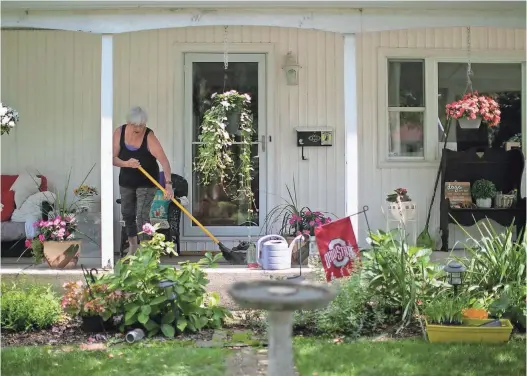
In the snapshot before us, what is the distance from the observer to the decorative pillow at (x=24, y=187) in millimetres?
7051

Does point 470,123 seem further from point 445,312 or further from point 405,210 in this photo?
point 445,312

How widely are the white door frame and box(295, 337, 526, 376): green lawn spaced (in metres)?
2.88

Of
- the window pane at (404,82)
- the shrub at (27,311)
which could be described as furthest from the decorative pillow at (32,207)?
the window pane at (404,82)

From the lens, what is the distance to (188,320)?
16.1 ft

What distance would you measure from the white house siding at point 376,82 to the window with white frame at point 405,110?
19cm

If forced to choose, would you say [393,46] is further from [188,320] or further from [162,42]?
[188,320]

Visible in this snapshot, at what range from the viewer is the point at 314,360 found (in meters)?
4.19

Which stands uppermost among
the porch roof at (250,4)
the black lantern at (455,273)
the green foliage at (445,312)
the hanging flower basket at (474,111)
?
the porch roof at (250,4)

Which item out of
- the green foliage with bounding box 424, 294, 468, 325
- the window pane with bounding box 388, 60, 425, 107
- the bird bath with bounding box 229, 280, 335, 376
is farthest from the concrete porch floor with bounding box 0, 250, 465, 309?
the bird bath with bounding box 229, 280, 335, 376

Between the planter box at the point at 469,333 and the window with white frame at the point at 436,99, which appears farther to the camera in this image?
the window with white frame at the point at 436,99

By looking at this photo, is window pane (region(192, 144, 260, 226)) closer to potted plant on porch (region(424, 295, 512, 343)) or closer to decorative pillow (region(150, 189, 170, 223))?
decorative pillow (region(150, 189, 170, 223))

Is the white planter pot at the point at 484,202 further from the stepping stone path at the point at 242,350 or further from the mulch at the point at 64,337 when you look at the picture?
the mulch at the point at 64,337

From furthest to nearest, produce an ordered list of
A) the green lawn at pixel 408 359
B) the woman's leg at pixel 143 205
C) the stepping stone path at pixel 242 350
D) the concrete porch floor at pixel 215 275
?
1. the woman's leg at pixel 143 205
2. the concrete porch floor at pixel 215 275
3. the stepping stone path at pixel 242 350
4. the green lawn at pixel 408 359

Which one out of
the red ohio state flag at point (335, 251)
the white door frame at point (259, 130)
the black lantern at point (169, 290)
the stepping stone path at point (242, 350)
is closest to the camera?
the stepping stone path at point (242, 350)
